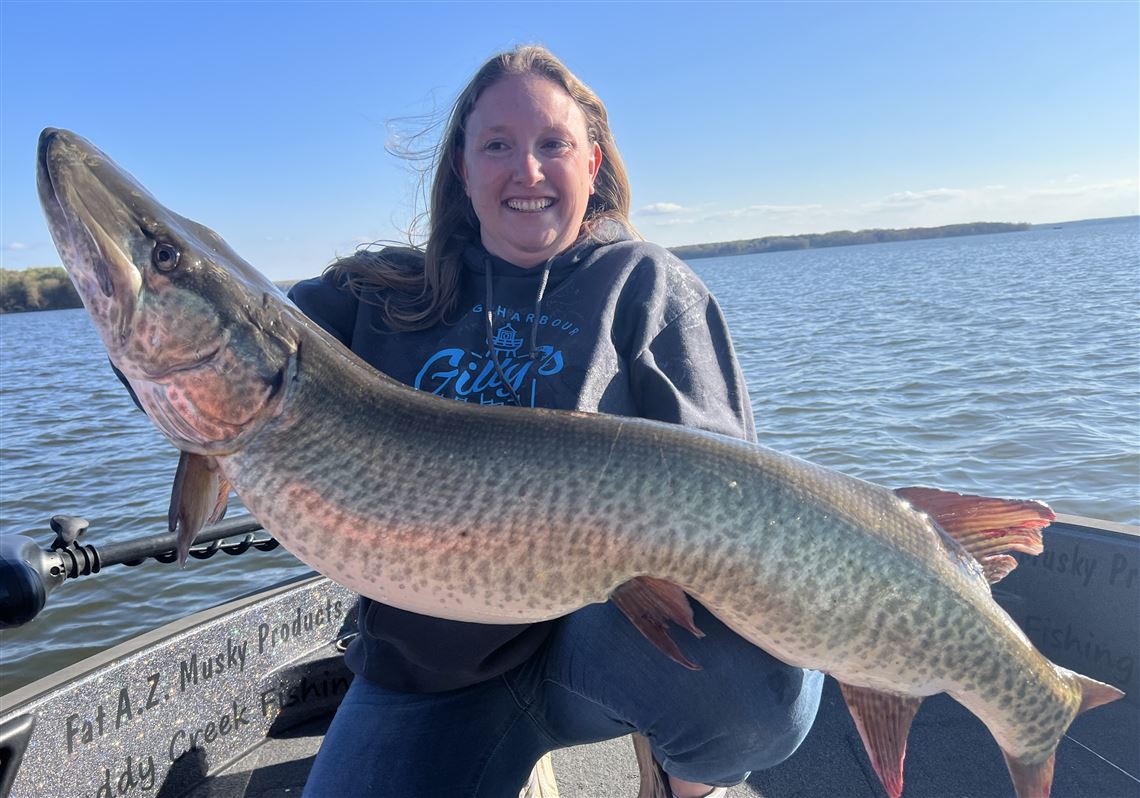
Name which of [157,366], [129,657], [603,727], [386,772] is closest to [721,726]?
[603,727]

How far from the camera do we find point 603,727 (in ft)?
7.98

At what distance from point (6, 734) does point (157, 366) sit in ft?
4.91

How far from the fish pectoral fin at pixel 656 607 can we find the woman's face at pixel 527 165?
129cm

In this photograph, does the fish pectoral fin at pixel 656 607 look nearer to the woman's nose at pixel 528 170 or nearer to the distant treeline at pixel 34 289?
the woman's nose at pixel 528 170

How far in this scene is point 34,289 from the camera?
165 ft

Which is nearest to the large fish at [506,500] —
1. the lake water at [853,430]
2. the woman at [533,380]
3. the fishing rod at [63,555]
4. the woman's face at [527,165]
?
the woman at [533,380]

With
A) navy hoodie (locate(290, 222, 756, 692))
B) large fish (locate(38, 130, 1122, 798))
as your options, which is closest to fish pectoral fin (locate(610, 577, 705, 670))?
large fish (locate(38, 130, 1122, 798))

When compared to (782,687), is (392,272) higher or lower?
higher

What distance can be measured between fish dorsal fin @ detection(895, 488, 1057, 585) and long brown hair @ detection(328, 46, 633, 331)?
1.47 m

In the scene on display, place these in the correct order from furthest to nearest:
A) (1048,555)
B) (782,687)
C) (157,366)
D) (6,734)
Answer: (1048,555) < (6,734) < (782,687) < (157,366)

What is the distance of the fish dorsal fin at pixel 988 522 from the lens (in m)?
2.16

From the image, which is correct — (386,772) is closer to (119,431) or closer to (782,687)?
(782,687)

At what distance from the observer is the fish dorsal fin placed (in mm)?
2162

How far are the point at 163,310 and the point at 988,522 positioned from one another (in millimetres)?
2230
